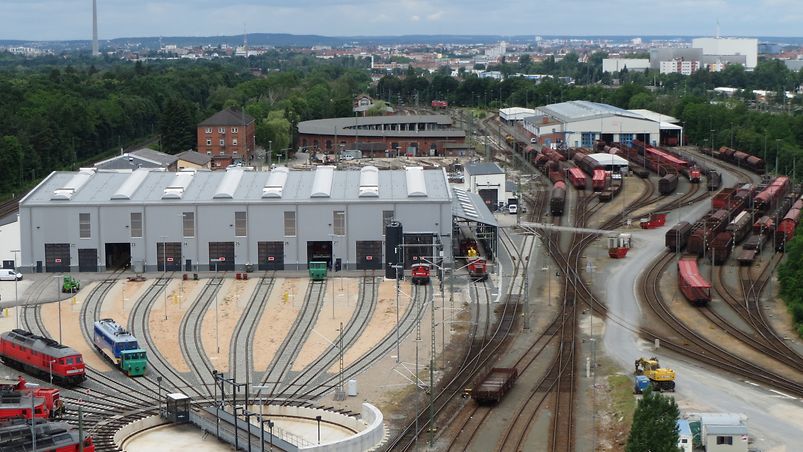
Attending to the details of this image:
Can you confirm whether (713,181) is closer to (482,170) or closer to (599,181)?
(599,181)

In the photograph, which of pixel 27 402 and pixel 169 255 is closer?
pixel 27 402

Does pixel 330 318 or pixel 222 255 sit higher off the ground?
pixel 222 255

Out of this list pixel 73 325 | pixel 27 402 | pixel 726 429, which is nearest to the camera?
pixel 726 429

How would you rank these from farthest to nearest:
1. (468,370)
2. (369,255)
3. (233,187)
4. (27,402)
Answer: (233,187)
(369,255)
(468,370)
(27,402)

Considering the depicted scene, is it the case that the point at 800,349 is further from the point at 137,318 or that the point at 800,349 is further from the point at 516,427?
the point at 137,318

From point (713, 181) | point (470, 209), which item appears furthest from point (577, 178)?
point (470, 209)

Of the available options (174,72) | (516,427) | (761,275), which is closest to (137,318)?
(516,427)

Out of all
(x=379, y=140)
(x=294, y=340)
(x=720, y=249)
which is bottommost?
(x=294, y=340)
